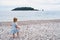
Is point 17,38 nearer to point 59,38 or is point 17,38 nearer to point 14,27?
point 14,27

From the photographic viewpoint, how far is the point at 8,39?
13.7 m

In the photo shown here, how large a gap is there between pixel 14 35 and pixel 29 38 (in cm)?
115

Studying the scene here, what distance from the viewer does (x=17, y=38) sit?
46.5 ft

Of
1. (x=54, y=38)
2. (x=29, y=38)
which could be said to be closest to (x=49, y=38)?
(x=54, y=38)

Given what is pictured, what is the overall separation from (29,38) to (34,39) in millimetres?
508

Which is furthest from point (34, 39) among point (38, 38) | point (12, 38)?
point (12, 38)

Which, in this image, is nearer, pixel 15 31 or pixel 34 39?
pixel 34 39

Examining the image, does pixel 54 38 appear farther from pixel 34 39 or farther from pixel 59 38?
pixel 34 39

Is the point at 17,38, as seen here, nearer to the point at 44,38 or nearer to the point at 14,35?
the point at 14,35

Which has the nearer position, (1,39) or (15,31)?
(1,39)

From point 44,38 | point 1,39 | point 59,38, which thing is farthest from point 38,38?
point 1,39

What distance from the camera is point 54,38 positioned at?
45.0ft

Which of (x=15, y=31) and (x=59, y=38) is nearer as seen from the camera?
(x=59, y=38)

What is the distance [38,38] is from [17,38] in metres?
1.33
